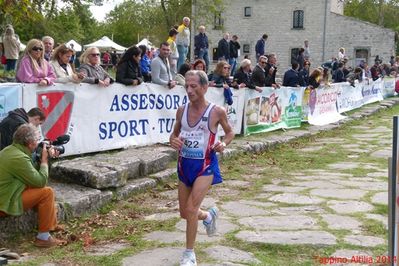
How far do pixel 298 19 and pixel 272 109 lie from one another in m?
38.7

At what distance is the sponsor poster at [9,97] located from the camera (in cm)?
611

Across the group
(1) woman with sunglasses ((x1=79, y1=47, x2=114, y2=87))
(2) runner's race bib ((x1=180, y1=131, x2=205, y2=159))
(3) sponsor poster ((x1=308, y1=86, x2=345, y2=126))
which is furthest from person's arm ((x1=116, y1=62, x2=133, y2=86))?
(3) sponsor poster ((x1=308, y1=86, x2=345, y2=126))

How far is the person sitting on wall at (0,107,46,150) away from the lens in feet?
18.2

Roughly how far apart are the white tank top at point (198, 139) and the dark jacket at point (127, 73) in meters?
3.81

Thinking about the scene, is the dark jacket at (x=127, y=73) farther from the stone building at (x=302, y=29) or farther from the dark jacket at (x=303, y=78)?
the stone building at (x=302, y=29)

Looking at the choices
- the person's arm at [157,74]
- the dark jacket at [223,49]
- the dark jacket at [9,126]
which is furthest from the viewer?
the dark jacket at [223,49]

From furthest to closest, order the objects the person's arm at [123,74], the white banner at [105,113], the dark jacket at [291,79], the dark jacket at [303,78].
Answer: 1. the dark jacket at [303,78]
2. the dark jacket at [291,79]
3. the person's arm at [123,74]
4. the white banner at [105,113]

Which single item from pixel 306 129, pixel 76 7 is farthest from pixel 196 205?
pixel 76 7

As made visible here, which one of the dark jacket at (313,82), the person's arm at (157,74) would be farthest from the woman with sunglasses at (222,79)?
the dark jacket at (313,82)

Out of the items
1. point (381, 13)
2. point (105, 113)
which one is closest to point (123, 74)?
point (105, 113)

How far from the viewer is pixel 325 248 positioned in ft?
15.8

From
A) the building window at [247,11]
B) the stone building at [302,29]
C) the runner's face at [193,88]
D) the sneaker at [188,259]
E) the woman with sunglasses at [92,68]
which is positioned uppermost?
the building window at [247,11]

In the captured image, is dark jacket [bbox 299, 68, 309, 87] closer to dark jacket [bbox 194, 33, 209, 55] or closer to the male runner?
dark jacket [bbox 194, 33, 209, 55]

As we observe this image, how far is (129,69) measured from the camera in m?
8.47
